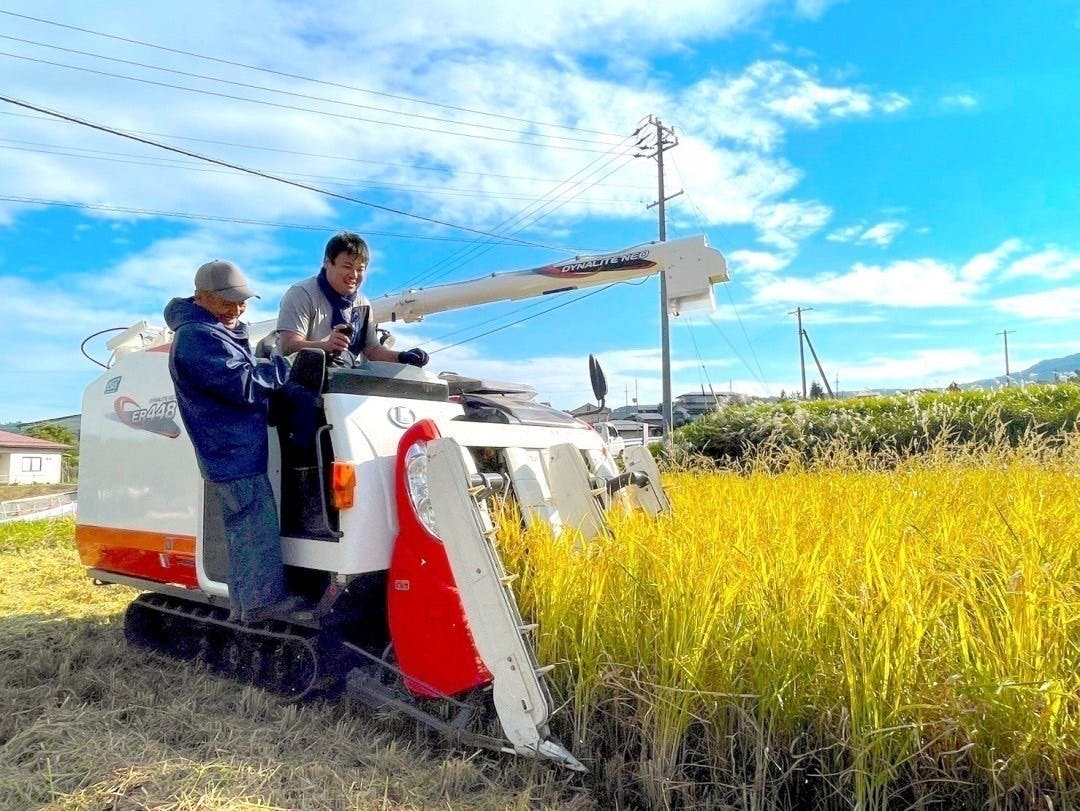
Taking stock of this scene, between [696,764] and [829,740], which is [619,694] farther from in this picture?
[829,740]

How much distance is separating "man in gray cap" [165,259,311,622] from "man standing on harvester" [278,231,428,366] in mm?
435

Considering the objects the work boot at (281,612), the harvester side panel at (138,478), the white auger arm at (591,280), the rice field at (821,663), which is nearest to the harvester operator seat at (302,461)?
the work boot at (281,612)

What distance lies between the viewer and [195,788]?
2.23 m

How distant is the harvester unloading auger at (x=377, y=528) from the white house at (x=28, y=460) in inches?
1843

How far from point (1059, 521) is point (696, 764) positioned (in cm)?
200

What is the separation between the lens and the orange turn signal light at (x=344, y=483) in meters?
2.83

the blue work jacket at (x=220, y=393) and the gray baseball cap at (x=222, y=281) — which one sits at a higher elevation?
the gray baseball cap at (x=222, y=281)

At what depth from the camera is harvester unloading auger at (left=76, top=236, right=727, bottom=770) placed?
8.45 feet

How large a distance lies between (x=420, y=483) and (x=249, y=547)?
85cm

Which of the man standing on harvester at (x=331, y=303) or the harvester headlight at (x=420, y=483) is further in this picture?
the man standing on harvester at (x=331, y=303)

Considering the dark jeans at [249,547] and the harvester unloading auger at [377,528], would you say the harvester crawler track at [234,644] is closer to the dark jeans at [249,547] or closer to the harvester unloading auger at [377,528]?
the harvester unloading auger at [377,528]

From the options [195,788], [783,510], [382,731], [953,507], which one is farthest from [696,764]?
[953,507]

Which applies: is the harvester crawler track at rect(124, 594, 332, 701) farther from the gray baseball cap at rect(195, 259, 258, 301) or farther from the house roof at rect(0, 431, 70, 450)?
the house roof at rect(0, 431, 70, 450)

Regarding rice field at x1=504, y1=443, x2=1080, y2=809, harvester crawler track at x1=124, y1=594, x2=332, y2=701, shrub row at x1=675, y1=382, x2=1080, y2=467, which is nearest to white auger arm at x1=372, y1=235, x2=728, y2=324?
shrub row at x1=675, y1=382, x2=1080, y2=467
